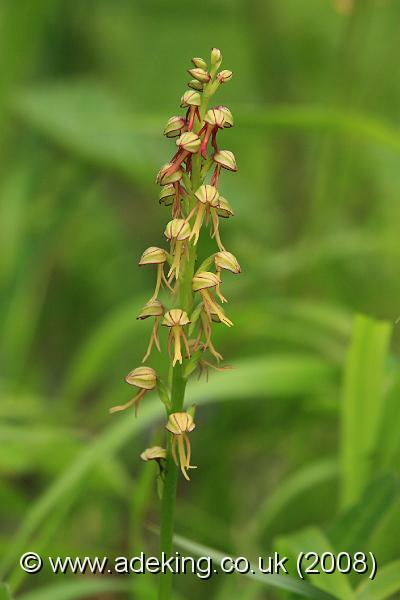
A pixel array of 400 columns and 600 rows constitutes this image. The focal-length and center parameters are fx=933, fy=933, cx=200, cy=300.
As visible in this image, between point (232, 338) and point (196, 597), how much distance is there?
20.1 inches

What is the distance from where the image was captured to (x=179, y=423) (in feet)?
2.68

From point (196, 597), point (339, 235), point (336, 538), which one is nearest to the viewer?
point (336, 538)

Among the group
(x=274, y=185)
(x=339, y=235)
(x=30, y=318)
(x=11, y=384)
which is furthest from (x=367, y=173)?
(x=11, y=384)

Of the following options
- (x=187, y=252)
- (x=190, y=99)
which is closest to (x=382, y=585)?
(x=187, y=252)

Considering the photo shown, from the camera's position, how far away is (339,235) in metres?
2.04

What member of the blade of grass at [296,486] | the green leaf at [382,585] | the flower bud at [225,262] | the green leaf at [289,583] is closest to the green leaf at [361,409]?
the blade of grass at [296,486]

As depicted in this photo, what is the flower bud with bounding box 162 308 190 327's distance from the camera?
31.7 inches

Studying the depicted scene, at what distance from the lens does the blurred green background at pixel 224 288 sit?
1.35m

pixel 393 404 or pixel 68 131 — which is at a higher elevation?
pixel 68 131

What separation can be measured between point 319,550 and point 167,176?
515 mm

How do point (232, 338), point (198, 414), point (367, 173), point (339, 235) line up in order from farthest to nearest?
point (367, 173), point (198, 414), point (339, 235), point (232, 338)

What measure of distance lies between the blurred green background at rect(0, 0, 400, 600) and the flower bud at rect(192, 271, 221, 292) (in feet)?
1.33

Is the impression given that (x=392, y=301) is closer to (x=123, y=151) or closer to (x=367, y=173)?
(x=367, y=173)

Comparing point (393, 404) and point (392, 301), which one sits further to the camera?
point (392, 301)
